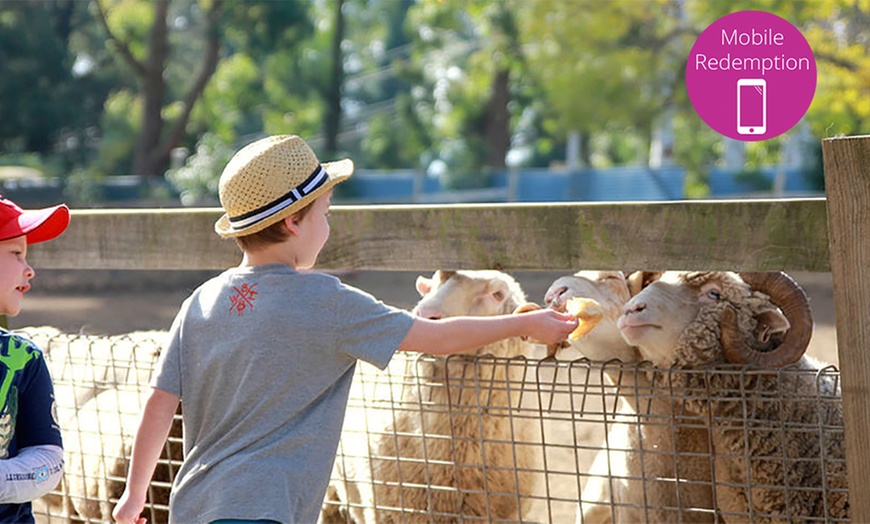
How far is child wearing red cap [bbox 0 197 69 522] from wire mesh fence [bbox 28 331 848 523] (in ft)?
3.31

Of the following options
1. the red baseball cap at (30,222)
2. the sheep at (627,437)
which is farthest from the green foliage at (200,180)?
the red baseball cap at (30,222)

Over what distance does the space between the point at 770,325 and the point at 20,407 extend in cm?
211

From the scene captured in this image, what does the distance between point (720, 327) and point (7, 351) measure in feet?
6.45

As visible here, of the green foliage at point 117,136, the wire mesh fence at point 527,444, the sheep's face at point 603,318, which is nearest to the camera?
the wire mesh fence at point 527,444

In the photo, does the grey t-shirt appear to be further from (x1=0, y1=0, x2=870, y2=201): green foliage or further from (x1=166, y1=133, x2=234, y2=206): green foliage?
(x1=166, y1=133, x2=234, y2=206): green foliage

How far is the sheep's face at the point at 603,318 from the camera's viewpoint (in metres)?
3.48

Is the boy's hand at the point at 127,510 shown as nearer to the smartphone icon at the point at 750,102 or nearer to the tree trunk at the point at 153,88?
the smartphone icon at the point at 750,102

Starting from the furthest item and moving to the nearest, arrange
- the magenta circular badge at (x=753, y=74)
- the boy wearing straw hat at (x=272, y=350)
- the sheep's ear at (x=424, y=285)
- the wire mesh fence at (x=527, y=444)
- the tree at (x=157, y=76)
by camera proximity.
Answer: the tree at (x=157, y=76) → the magenta circular badge at (x=753, y=74) → the sheep's ear at (x=424, y=285) → the wire mesh fence at (x=527, y=444) → the boy wearing straw hat at (x=272, y=350)

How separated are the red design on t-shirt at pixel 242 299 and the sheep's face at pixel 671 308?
1.25 metres

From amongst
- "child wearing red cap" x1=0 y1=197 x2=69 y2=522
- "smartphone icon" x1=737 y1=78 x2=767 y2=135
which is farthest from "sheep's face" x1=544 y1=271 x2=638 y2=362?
"smartphone icon" x1=737 y1=78 x2=767 y2=135

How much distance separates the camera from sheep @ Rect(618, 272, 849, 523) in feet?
10.0

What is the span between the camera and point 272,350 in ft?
7.88

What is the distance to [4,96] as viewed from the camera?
2555cm

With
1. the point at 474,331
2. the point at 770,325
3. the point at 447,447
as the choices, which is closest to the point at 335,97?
the point at 447,447
